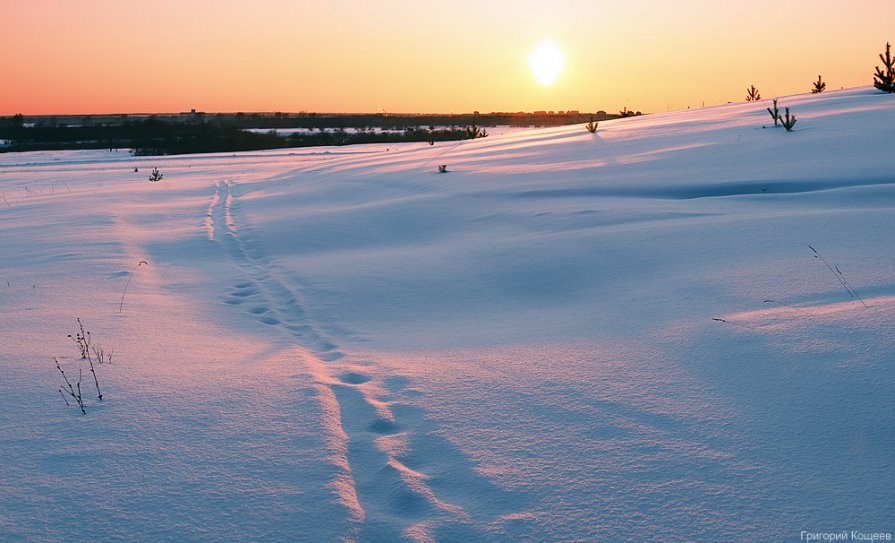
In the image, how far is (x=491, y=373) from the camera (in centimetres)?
304

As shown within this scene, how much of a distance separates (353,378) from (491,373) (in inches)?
26.6

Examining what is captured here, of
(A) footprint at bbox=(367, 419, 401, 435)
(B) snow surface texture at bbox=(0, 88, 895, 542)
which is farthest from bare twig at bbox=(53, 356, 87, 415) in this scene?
(A) footprint at bbox=(367, 419, 401, 435)

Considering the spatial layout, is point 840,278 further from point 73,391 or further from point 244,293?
point 244,293

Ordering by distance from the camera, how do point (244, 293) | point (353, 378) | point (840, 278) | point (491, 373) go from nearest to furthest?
1. point (491, 373)
2. point (353, 378)
3. point (840, 278)
4. point (244, 293)

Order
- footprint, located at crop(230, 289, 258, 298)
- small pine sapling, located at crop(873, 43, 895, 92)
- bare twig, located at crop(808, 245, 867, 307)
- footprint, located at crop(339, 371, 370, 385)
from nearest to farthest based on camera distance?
footprint, located at crop(339, 371, 370, 385) < bare twig, located at crop(808, 245, 867, 307) < footprint, located at crop(230, 289, 258, 298) < small pine sapling, located at crop(873, 43, 895, 92)

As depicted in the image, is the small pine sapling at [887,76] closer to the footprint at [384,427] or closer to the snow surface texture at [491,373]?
the snow surface texture at [491,373]

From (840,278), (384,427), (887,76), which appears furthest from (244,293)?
(887,76)

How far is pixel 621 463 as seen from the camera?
2182 mm

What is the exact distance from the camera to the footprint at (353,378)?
10.3ft

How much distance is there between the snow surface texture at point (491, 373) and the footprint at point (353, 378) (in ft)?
0.06

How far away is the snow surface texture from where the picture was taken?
78.7 inches

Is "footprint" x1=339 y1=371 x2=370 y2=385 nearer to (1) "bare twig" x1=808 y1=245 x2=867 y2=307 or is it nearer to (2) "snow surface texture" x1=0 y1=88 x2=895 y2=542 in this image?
(2) "snow surface texture" x1=0 y1=88 x2=895 y2=542

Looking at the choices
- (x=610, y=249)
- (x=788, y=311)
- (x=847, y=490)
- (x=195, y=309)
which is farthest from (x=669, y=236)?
(x=195, y=309)

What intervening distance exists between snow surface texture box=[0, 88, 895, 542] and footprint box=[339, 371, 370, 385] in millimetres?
19
